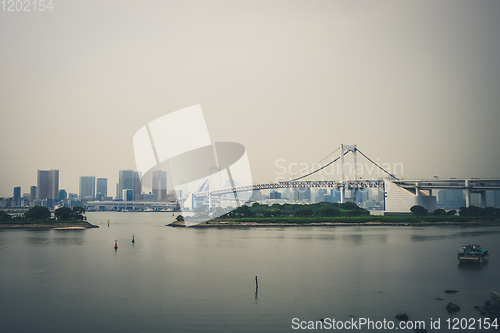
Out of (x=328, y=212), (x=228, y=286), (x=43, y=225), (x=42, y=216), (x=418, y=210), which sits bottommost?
(x=228, y=286)

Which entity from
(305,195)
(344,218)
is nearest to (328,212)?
(344,218)

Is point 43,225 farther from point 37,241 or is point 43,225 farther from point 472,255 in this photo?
point 472,255

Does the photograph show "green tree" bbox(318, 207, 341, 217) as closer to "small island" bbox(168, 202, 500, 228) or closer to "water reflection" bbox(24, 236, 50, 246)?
"small island" bbox(168, 202, 500, 228)

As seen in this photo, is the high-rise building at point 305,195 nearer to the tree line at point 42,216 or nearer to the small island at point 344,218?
the small island at point 344,218

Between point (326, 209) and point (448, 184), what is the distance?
11534 mm

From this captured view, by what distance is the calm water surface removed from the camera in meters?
7.95

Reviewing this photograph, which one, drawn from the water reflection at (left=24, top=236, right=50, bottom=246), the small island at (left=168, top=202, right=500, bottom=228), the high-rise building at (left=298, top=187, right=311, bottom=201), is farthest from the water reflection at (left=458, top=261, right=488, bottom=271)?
the high-rise building at (left=298, top=187, right=311, bottom=201)

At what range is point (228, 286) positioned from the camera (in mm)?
10484

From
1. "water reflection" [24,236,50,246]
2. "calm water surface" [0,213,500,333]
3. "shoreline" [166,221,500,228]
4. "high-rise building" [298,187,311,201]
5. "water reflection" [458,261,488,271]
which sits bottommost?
"calm water surface" [0,213,500,333]

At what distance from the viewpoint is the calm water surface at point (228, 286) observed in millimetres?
7945

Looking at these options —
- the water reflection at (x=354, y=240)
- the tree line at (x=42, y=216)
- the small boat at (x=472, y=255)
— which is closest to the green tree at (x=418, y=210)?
the water reflection at (x=354, y=240)

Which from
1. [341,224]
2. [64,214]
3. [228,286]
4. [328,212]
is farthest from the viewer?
[328,212]

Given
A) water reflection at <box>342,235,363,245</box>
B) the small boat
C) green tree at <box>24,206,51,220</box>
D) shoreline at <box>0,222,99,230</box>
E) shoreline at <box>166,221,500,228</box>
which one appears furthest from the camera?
green tree at <box>24,206,51,220</box>

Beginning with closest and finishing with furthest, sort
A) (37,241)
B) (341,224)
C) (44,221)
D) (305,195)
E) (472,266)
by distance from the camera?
1. (472,266)
2. (37,241)
3. (44,221)
4. (341,224)
5. (305,195)
